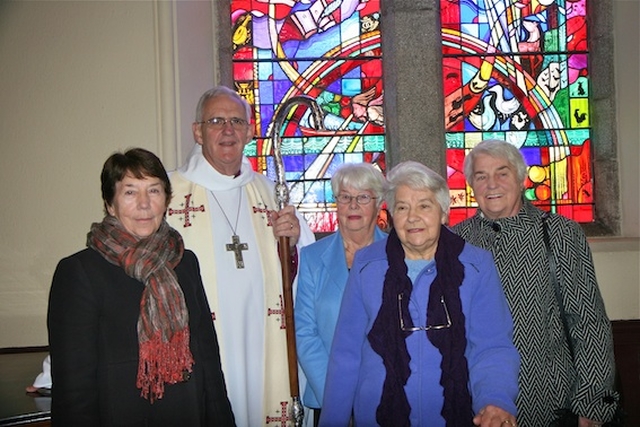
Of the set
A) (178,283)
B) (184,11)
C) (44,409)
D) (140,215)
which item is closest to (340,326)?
(178,283)

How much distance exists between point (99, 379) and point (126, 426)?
0.56ft

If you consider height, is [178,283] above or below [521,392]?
above

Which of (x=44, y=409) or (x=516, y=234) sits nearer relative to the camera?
(x=44, y=409)

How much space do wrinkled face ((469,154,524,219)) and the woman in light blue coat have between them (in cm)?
41

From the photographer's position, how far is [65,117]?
16.2 ft

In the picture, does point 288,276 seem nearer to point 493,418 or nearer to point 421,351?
point 421,351

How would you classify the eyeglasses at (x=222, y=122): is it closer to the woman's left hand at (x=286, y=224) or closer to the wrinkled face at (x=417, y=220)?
the woman's left hand at (x=286, y=224)

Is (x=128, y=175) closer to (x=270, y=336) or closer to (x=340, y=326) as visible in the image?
(x=340, y=326)

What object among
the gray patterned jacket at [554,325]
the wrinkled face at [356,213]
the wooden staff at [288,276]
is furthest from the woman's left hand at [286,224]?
the gray patterned jacket at [554,325]

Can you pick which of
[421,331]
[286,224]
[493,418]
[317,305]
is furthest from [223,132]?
[493,418]

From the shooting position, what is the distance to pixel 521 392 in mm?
3330

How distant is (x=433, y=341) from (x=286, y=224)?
3.41 feet

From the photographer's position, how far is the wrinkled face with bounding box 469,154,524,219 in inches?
139

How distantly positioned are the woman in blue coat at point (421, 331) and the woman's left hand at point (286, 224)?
612 mm
